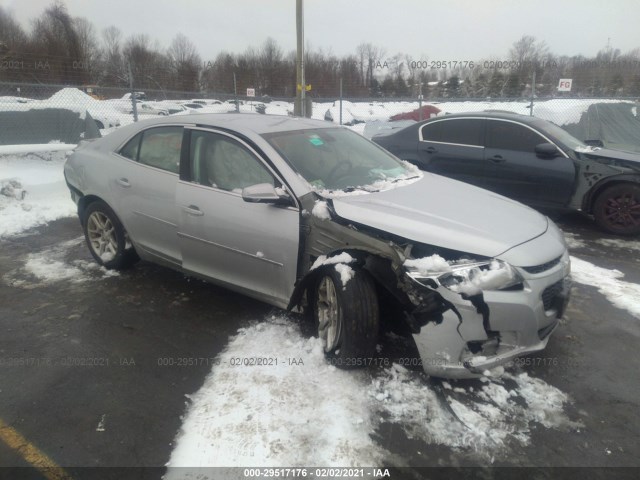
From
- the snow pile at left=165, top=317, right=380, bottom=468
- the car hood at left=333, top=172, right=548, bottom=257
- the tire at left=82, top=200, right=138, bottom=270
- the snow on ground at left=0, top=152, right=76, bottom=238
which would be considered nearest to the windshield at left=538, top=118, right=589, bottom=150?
the car hood at left=333, top=172, right=548, bottom=257

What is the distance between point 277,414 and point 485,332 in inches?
49.6

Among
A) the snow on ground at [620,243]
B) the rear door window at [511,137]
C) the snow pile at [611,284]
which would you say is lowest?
the snow on ground at [620,243]

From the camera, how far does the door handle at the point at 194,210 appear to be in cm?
352

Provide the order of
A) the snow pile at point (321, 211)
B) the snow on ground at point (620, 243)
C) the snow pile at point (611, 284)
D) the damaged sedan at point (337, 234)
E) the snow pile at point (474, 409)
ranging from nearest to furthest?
the snow pile at point (474, 409) < the damaged sedan at point (337, 234) < the snow pile at point (321, 211) < the snow pile at point (611, 284) < the snow on ground at point (620, 243)

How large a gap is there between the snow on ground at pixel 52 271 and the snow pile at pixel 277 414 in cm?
216

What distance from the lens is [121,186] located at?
13.6 feet

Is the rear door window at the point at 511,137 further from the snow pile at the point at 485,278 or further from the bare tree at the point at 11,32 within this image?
the bare tree at the point at 11,32

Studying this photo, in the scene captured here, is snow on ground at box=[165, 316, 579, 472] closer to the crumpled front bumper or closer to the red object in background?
the crumpled front bumper

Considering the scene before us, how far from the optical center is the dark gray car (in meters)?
5.87

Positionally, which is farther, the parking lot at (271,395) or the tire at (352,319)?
the tire at (352,319)

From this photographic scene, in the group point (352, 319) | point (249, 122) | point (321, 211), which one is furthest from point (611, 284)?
point (249, 122)

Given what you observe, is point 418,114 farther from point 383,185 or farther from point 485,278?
point 485,278

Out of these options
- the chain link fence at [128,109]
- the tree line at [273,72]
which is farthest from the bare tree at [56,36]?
the chain link fence at [128,109]

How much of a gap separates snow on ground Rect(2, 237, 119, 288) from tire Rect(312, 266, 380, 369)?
2673 millimetres
